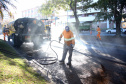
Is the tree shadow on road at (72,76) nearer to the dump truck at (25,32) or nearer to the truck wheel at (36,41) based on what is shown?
the truck wheel at (36,41)

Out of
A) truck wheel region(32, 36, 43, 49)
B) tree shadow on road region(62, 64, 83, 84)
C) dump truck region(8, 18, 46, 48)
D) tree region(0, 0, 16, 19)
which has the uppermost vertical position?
tree region(0, 0, 16, 19)

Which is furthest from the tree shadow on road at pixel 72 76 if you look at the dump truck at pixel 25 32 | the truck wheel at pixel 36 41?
the dump truck at pixel 25 32

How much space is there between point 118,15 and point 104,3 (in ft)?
9.66

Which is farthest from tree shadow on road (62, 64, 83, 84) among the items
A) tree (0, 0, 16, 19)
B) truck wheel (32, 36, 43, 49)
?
truck wheel (32, 36, 43, 49)

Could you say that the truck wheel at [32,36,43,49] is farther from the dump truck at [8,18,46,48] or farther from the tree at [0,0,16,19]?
the tree at [0,0,16,19]

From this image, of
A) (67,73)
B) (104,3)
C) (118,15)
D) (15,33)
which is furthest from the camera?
(118,15)

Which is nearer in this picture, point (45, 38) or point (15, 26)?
point (15, 26)

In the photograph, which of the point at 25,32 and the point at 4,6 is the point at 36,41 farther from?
the point at 4,6

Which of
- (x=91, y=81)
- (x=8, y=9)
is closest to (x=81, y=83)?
(x=91, y=81)

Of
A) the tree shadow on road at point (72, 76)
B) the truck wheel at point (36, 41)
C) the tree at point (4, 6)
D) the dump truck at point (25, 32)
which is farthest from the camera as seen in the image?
the truck wheel at point (36, 41)

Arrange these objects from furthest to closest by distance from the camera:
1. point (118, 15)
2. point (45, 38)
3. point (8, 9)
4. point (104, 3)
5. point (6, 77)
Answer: point (118, 15) < point (104, 3) < point (45, 38) < point (8, 9) < point (6, 77)

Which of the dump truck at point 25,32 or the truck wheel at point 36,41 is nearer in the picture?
the dump truck at point 25,32

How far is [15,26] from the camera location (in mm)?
10336

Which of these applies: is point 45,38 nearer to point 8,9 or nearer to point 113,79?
point 8,9
